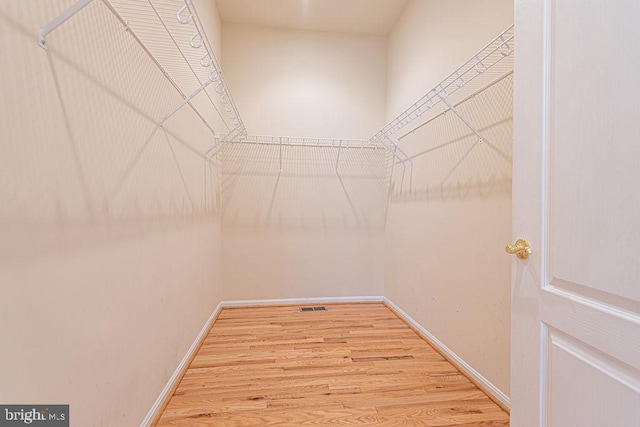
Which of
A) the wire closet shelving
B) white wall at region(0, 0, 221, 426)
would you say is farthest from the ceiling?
white wall at region(0, 0, 221, 426)

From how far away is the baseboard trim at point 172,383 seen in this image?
4.54 ft

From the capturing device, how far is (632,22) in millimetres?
607

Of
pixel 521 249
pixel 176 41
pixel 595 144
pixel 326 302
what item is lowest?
pixel 326 302

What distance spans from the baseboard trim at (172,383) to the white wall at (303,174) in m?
0.84

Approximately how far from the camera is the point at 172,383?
1.65 metres

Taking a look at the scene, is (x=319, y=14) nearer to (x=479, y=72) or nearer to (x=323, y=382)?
(x=479, y=72)

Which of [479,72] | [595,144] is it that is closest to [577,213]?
[595,144]

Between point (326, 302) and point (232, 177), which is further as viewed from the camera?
point (326, 302)

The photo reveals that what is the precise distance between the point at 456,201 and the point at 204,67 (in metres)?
2.13

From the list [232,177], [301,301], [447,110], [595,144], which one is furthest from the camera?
[301,301]

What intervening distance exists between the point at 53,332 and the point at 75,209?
14.6 inches

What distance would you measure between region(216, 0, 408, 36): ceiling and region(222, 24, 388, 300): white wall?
0.32 ft

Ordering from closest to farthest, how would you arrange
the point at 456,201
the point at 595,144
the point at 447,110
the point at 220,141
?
1. the point at 595,144
2. the point at 456,201
3. the point at 447,110
4. the point at 220,141

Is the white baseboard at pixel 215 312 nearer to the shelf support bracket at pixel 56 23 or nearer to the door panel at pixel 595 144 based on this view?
the shelf support bracket at pixel 56 23
